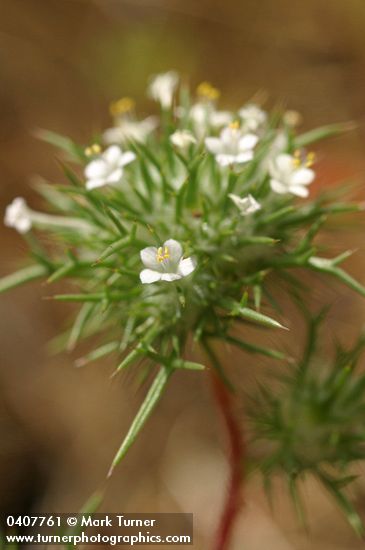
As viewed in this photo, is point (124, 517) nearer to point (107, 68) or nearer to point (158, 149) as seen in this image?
point (158, 149)

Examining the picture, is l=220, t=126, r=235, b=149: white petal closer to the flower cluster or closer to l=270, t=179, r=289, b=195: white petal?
the flower cluster

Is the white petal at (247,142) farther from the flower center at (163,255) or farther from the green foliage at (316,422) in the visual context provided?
the green foliage at (316,422)

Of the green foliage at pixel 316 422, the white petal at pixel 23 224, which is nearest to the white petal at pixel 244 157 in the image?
the green foliage at pixel 316 422

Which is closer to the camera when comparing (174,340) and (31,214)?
(174,340)

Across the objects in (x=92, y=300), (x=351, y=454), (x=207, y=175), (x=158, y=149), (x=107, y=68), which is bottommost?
(x=351, y=454)

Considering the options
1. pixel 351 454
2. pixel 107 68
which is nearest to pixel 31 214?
pixel 351 454

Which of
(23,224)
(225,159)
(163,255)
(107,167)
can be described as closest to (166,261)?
(163,255)

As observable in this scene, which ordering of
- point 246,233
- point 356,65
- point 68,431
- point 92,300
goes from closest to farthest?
point 92,300, point 246,233, point 68,431, point 356,65
